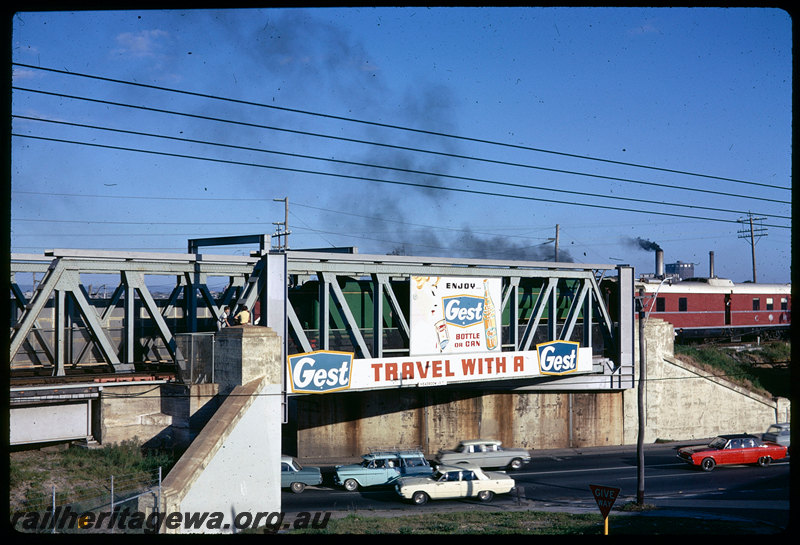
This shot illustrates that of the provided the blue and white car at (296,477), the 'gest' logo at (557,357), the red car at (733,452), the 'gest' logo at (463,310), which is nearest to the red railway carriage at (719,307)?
the 'gest' logo at (557,357)

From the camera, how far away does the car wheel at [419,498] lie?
24.5 metres

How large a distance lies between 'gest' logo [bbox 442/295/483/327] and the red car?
38.7 ft

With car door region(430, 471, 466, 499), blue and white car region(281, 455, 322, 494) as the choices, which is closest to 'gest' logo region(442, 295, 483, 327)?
car door region(430, 471, 466, 499)

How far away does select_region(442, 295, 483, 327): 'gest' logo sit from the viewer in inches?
1114

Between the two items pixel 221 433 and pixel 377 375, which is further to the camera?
pixel 377 375

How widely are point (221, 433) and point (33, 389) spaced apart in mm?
5410

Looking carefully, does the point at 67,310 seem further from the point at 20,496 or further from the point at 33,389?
the point at 20,496

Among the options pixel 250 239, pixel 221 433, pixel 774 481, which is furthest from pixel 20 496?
pixel 774 481

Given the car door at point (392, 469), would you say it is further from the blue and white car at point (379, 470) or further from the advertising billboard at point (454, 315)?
the advertising billboard at point (454, 315)

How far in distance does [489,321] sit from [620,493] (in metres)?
8.57

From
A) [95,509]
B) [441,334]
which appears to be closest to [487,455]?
[441,334]

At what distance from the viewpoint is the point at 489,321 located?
29484 millimetres

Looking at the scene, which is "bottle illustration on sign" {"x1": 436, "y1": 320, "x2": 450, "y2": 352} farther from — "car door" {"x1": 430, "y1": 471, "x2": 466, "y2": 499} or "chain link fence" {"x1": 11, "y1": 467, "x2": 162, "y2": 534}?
"chain link fence" {"x1": 11, "y1": 467, "x2": 162, "y2": 534}

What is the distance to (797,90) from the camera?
20.9ft
